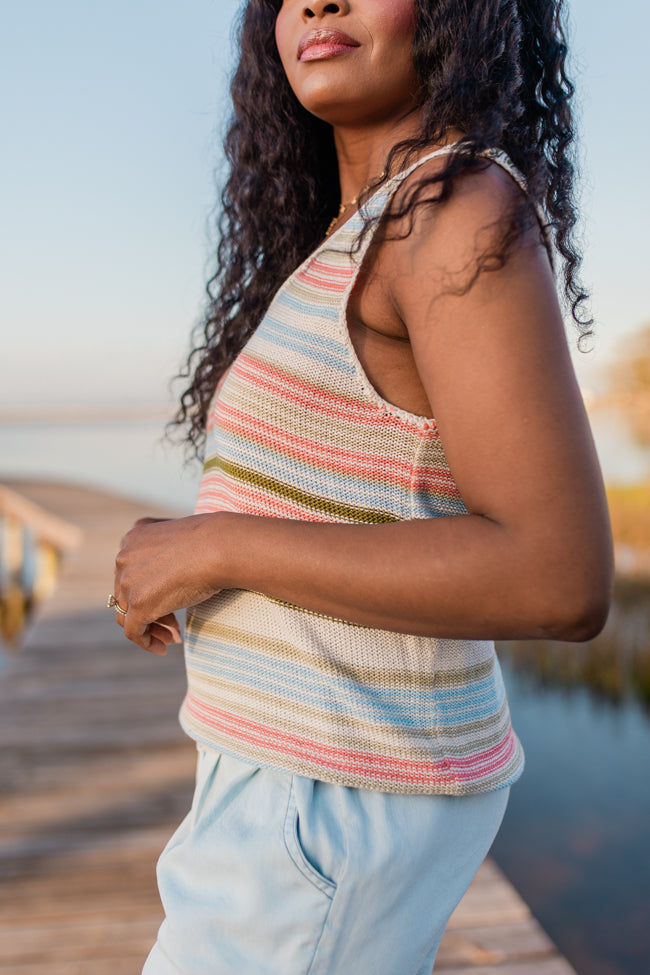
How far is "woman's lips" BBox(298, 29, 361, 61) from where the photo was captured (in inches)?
37.2

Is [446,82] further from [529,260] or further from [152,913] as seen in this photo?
[152,913]

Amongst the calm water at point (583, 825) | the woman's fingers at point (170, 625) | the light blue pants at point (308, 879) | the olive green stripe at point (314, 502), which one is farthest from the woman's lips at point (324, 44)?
the calm water at point (583, 825)

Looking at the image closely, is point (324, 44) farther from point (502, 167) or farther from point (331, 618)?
point (331, 618)

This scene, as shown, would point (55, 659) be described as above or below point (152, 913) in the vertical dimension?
below

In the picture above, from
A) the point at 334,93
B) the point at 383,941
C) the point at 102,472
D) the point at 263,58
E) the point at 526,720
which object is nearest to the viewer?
the point at 383,941

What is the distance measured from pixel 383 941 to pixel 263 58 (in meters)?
1.30

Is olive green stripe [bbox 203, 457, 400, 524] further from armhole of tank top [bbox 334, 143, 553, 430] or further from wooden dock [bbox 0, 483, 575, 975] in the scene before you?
wooden dock [bbox 0, 483, 575, 975]

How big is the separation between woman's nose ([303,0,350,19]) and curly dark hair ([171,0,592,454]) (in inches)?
3.2

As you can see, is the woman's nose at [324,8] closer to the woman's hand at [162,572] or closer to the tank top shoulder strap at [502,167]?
the tank top shoulder strap at [502,167]

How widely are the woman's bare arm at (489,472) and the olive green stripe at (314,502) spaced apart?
2.1 inches

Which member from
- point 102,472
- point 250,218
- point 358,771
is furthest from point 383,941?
point 102,472

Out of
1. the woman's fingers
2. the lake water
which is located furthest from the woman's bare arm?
the lake water

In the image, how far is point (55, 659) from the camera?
16.4 ft

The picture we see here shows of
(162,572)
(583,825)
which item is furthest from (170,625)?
(583,825)
